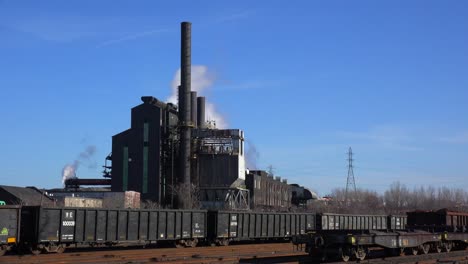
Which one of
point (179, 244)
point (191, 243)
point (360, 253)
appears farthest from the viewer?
point (191, 243)

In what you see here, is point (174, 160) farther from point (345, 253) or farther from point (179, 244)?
point (345, 253)

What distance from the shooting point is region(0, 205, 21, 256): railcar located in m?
26.4

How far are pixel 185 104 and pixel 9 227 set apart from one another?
→ 187 feet

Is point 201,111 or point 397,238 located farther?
point 201,111

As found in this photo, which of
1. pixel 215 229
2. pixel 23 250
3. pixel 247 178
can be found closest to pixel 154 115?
pixel 247 178

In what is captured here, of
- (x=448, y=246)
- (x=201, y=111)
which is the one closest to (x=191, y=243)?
(x=448, y=246)

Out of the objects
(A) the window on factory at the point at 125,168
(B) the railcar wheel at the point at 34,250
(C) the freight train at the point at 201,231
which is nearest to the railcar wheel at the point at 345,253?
(C) the freight train at the point at 201,231

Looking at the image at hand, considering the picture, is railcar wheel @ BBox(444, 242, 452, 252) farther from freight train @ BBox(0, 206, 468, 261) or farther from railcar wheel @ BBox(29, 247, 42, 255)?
railcar wheel @ BBox(29, 247, 42, 255)

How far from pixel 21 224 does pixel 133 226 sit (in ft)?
21.0

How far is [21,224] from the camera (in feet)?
91.7

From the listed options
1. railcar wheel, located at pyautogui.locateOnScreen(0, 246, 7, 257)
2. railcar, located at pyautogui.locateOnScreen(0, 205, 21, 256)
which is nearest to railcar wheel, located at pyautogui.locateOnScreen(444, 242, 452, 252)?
railcar, located at pyautogui.locateOnScreen(0, 205, 21, 256)

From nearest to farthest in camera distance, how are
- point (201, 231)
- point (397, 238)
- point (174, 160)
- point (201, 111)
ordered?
point (397, 238) → point (201, 231) → point (174, 160) → point (201, 111)

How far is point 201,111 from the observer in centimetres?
10538

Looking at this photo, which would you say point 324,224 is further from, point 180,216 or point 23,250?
point 23,250
